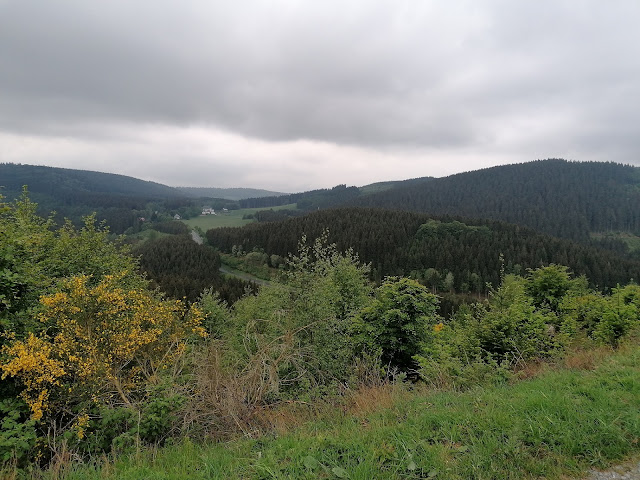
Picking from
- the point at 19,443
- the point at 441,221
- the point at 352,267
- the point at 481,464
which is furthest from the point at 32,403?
the point at 441,221

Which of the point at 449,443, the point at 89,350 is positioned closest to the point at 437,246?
the point at 449,443

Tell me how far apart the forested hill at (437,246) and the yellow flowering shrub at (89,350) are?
8186 cm

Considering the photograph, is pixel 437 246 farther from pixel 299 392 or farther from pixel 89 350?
pixel 89 350

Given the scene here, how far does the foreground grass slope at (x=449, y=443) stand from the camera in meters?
4.23

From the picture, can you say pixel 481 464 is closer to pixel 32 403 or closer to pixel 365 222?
pixel 32 403

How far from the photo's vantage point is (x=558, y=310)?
1631cm

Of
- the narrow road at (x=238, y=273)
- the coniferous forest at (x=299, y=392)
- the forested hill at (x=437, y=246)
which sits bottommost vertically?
the narrow road at (x=238, y=273)

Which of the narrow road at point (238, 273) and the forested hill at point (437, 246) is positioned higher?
the forested hill at point (437, 246)

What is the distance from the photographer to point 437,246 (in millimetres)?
100688

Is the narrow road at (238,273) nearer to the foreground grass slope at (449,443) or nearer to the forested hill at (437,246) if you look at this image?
the forested hill at (437,246)

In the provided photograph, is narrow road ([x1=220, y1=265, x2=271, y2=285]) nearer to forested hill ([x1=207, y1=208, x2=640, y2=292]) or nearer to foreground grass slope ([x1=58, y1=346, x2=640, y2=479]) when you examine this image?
forested hill ([x1=207, y1=208, x2=640, y2=292])

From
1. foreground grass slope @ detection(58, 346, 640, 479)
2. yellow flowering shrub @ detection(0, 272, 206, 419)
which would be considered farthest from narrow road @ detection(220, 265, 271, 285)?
foreground grass slope @ detection(58, 346, 640, 479)

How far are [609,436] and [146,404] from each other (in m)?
7.60

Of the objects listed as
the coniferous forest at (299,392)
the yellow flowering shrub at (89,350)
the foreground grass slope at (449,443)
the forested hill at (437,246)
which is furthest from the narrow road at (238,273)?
the foreground grass slope at (449,443)
